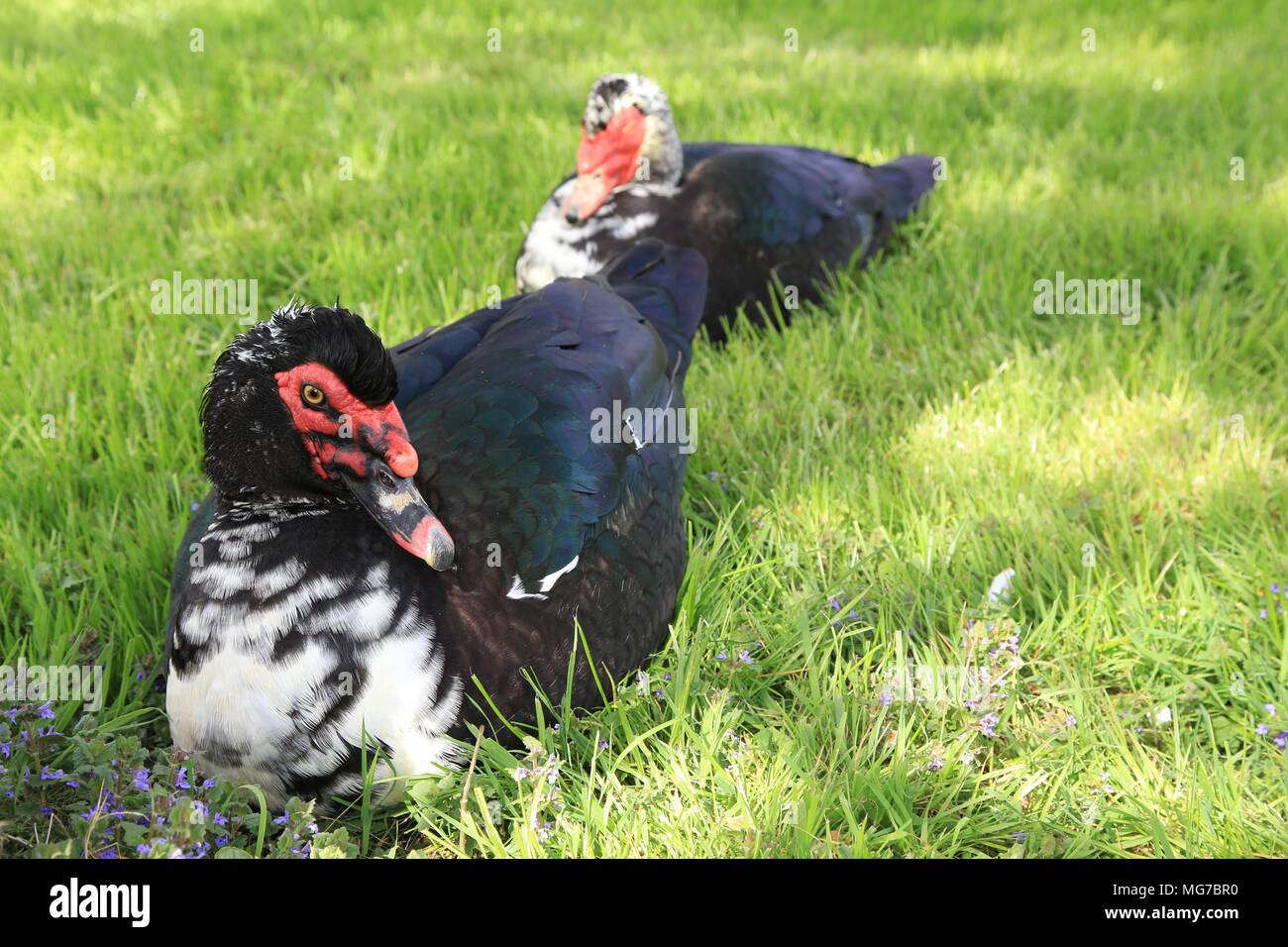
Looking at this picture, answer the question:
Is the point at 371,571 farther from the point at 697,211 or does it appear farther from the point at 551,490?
the point at 697,211

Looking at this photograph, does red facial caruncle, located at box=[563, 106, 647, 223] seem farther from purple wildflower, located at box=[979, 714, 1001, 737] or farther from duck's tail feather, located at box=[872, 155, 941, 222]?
purple wildflower, located at box=[979, 714, 1001, 737]

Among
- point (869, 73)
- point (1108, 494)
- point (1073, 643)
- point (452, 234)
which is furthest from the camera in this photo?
point (869, 73)

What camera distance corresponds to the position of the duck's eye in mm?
2117

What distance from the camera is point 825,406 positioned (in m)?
3.50

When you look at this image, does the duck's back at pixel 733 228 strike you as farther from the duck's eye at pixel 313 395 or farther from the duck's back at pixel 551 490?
the duck's eye at pixel 313 395

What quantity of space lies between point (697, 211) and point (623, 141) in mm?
402

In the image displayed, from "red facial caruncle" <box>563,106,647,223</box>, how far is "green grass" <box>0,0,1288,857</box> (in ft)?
1.47

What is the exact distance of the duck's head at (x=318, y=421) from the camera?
6.89 feet

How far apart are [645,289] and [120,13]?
527 centimetres

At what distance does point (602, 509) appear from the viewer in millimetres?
2414

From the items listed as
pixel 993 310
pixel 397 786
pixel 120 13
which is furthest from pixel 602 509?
pixel 120 13

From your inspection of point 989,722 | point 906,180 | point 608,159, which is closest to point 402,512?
point 989,722

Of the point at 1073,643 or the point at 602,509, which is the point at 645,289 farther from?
the point at 1073,643

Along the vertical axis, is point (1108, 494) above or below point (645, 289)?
below
